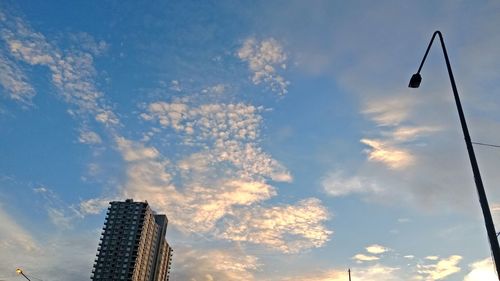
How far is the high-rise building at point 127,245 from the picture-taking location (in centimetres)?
16475

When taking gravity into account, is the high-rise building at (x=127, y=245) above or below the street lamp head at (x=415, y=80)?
above

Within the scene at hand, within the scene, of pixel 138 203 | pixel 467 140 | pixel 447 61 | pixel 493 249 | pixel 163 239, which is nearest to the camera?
pixel 493 249

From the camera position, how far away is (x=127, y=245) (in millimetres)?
167000

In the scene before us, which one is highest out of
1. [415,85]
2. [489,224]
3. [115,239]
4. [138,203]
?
[138,203]

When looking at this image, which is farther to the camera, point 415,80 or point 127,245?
point 127,245

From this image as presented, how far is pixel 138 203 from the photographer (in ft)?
571

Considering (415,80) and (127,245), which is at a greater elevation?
(127,245)

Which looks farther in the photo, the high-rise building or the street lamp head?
the high-rise building

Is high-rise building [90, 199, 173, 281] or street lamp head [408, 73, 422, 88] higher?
high-rise building [90, 199, 173, 281]

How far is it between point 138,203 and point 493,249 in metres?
174

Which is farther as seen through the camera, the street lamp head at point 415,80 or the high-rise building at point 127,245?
the high-rise building at point 127,245

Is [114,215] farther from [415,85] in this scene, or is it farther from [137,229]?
[415,85]

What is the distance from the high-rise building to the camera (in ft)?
541

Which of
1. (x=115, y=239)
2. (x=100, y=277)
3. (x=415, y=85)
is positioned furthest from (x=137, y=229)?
(x=415, y=85)
